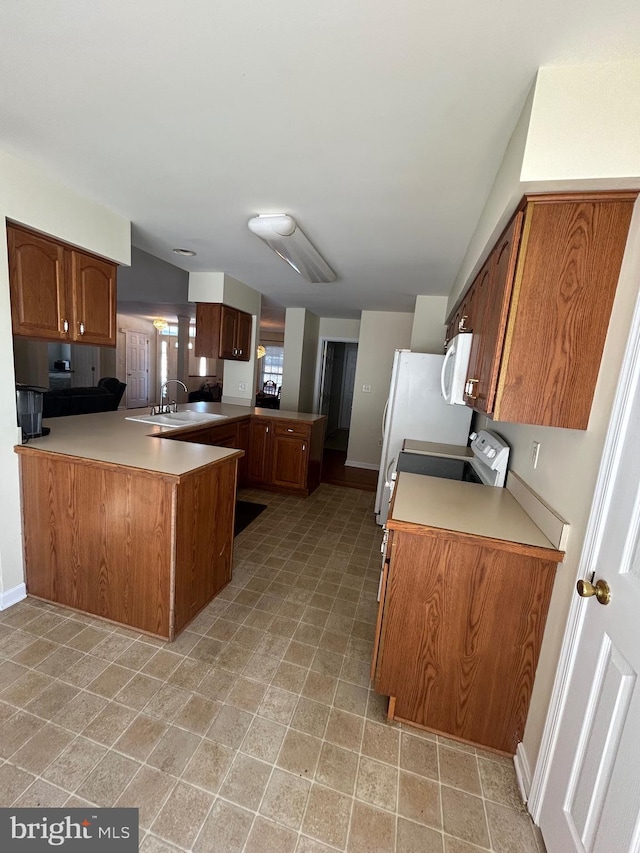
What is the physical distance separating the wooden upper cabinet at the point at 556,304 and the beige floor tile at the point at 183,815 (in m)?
1.62

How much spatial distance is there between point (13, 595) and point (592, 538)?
9.18 feet

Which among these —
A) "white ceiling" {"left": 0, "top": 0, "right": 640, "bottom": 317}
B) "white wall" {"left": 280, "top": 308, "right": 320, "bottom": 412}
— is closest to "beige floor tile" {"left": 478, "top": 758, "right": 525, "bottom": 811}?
"white ceiling" {"left": 0, "top": 0, "right": 640, "bottom": 317}

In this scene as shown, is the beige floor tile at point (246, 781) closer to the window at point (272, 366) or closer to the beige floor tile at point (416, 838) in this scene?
the beige floor tile at point (416, 838)

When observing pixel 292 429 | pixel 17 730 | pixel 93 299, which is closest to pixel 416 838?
pixel 17 730

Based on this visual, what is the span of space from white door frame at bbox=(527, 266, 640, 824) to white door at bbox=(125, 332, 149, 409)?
9.59 meters

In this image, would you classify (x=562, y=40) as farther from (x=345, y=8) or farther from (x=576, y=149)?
(x=345, y=8)

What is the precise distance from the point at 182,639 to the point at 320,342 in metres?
5.09

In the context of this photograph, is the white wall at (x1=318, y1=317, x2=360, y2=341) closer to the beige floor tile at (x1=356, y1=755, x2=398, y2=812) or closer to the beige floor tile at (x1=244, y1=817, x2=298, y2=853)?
the beige floor tile at (x1=356, y1=755, x2=398, y2=812)

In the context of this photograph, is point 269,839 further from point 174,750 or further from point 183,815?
point 174,750

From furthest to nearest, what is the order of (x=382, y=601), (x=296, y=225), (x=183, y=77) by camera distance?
1. (x=296, y=225)
2. (x=382, y=601)
3. (x=183, y=77)

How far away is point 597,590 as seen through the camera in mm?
976

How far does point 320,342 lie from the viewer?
6207 millimetres

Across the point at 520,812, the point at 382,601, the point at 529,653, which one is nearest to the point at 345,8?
the point at 382,601

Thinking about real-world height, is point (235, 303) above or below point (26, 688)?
above
